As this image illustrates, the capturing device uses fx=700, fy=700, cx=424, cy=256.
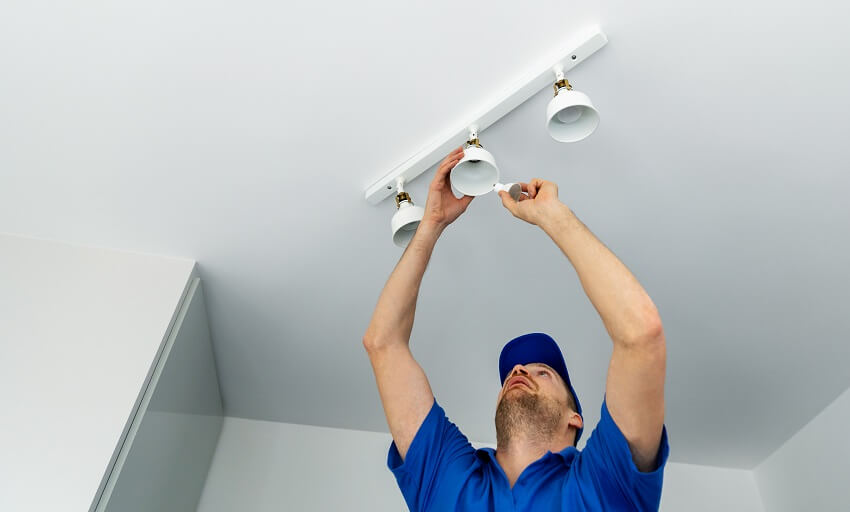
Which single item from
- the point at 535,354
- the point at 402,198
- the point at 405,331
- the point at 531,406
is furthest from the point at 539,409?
the point at 402,198

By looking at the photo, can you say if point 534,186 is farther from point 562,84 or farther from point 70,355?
point 70,355

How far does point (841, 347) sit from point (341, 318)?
4.35 feet

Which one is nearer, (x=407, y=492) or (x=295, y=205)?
(x=407, y=492)

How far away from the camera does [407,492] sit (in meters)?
1.19

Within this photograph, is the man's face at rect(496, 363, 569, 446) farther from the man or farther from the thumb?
the thumb

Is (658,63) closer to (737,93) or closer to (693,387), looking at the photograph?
(737,93)

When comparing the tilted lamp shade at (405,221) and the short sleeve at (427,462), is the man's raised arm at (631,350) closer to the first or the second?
the short sleeve at (427,462)

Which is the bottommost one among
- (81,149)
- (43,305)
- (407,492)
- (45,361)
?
(407,492)

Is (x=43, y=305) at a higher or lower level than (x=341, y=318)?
lower

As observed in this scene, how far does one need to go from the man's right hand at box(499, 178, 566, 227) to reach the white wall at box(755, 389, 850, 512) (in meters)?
1.36

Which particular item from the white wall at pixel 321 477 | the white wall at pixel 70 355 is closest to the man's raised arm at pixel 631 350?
the white wall at pixel 70 355

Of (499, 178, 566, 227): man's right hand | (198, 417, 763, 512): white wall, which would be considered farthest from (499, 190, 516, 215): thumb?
(198, 417, 763, 512): white wall

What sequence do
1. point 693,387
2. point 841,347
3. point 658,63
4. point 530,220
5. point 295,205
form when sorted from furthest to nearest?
1. point 693,387
2. point 841,347
3. point 295,205
4. point 658,63
5. point 530,220

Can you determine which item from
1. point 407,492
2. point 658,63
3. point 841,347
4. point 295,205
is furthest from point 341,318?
point 841,347
